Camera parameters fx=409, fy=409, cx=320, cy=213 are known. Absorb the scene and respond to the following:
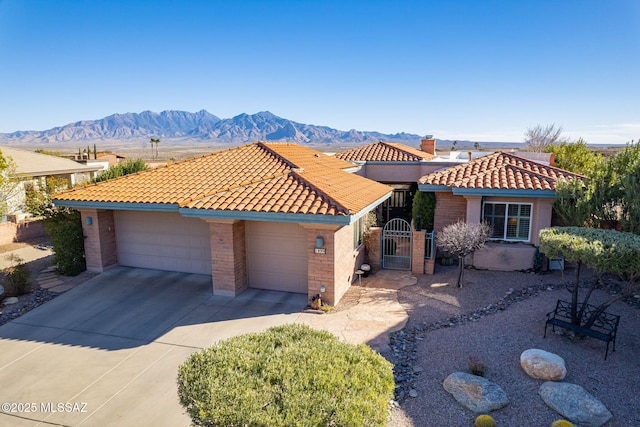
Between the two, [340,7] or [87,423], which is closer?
[87,423]

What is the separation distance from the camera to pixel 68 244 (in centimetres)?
1438

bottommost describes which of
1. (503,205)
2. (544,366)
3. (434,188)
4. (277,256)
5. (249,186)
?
(544,366)

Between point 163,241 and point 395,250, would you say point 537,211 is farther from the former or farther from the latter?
point 163,241

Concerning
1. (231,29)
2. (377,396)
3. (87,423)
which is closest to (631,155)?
(377,396)

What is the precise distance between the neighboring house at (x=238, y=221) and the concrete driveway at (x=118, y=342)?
67 centimetres

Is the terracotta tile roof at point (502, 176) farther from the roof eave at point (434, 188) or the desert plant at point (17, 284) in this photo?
the desert plant at point (17, 284)

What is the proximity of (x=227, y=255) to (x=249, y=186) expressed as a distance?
2337 millimetres

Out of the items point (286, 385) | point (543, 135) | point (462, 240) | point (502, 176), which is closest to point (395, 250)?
point (462, 240)

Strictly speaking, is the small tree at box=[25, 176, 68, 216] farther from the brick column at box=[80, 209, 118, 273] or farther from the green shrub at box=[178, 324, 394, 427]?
the green shrub at box=[178, 324, 394, 427]

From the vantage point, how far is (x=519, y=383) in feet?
25.4

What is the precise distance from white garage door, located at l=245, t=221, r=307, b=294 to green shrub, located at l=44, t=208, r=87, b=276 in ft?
21.5

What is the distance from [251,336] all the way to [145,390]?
3.15 m

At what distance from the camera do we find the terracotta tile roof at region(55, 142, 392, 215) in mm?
11609

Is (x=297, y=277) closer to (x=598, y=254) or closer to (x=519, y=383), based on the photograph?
(x=519, y=383)
